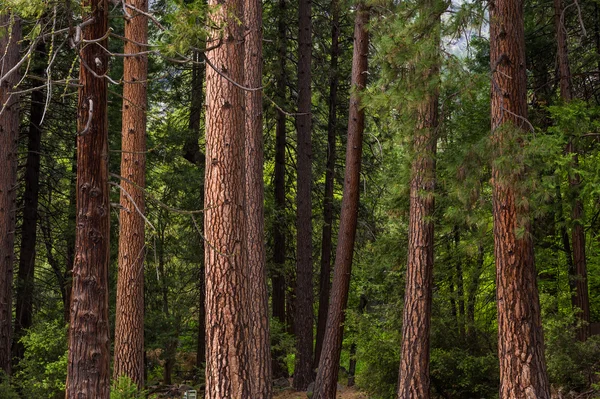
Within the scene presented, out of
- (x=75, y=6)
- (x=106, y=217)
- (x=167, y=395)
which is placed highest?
(x=75, y=6)

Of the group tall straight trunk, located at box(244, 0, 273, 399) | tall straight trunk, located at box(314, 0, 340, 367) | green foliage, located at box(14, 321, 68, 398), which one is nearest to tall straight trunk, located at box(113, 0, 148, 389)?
tall straight trunk, located at box(244, 0, 273, 399)

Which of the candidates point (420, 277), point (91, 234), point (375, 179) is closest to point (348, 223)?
point (420, 277)

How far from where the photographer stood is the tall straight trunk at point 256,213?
35.4ft

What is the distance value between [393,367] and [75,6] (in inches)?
377

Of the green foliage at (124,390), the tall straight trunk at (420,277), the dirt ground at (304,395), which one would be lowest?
the dirt ground at (304,395)

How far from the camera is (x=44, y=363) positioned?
540 inches

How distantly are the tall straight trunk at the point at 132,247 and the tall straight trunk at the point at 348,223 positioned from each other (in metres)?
4.18

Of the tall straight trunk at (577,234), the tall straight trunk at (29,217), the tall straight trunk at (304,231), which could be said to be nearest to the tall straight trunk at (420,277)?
the tall straight trunk at (577,234)

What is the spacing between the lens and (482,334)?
44.3ft

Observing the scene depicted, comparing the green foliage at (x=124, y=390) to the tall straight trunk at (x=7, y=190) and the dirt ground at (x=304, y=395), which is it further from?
the dirt ground at (x=304, y=395)

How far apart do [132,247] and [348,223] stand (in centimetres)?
459

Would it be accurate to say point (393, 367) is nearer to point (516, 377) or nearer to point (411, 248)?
point (411, 248)

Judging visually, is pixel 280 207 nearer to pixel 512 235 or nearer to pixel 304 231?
pixel 304 231

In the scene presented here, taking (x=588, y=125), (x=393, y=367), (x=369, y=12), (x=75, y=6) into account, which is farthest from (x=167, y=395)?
(x=75, y=6)
